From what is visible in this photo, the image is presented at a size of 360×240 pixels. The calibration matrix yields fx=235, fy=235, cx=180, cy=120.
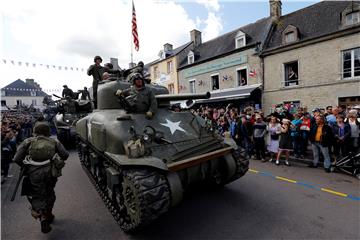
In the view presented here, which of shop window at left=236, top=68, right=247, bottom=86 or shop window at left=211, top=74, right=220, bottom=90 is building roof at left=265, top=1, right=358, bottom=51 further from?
shop window at left=211, top=74, right=220, bottom=90

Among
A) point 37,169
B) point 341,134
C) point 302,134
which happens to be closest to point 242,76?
point 302,134

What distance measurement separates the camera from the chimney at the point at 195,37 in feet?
85.1

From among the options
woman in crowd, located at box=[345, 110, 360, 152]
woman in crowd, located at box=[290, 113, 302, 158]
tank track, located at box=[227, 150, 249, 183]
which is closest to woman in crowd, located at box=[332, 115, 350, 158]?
woman in crowd, located at box=[345, 110, 360, 152]

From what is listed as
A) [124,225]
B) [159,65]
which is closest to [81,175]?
[124,225]

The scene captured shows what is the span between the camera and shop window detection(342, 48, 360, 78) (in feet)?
41.3

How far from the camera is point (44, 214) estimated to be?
3721mm

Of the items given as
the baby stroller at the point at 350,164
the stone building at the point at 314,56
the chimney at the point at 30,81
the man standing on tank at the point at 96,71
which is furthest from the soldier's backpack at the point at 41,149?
the chimney at the point at 30,81

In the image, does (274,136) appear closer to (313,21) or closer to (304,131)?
(304,131)

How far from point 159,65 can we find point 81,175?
22433 millimetres

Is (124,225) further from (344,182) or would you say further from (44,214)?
(344,182)

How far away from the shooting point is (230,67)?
62.8 feet

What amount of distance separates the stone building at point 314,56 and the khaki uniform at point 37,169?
14614 millimetres

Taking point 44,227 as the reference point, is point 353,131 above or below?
above

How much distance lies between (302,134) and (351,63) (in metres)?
8.30
